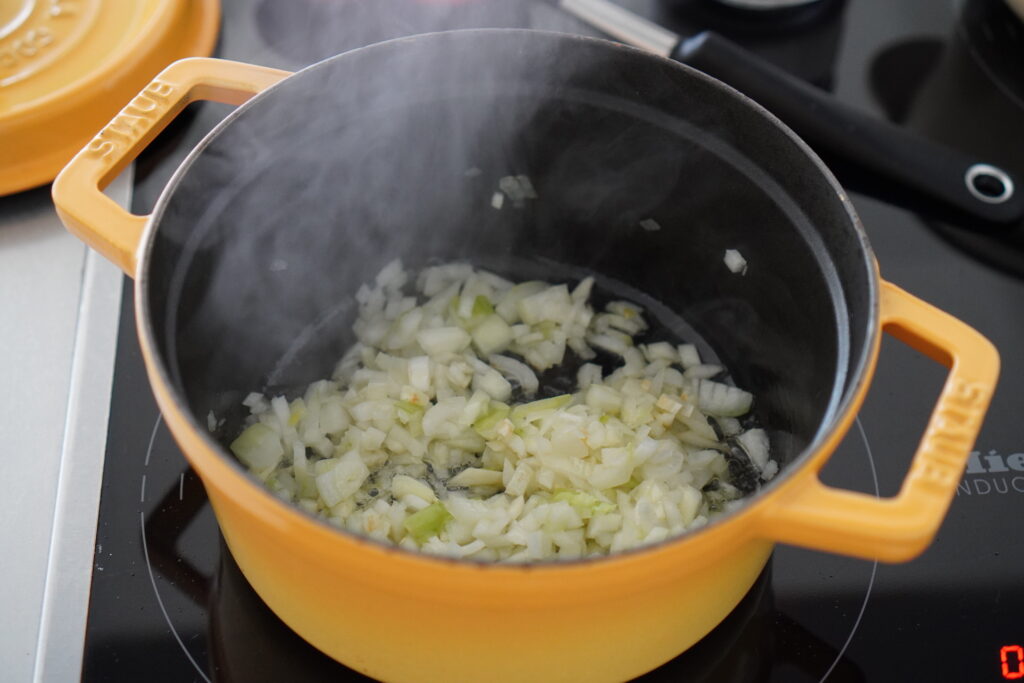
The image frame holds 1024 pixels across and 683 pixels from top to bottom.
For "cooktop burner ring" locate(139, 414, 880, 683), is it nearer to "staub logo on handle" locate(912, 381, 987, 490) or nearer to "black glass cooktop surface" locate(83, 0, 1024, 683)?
"black glass cooktop surface" locate(83, 0, 1024, 683)

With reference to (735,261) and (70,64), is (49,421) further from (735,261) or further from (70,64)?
(735,261)

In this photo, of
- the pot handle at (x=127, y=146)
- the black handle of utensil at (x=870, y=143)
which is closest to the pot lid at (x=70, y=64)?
the pot handle at (x=127, y=146)

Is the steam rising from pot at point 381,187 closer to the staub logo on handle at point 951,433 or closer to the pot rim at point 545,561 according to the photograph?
the pot rim at point 545,561

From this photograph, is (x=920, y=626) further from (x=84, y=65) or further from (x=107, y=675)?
(x=84, y=65)

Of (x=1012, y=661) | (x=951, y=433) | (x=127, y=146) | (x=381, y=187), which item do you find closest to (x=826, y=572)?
(x=1012, y=661)

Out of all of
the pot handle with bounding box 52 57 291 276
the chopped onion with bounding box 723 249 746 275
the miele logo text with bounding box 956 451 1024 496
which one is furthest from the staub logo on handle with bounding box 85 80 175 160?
the miele logo text with bounding box 956 451 1024 496

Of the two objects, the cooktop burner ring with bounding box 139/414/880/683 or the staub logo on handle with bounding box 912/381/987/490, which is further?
the cooktop burner ring with bounding box 139/414/880/683

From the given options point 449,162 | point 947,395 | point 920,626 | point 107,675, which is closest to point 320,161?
point 449,162
